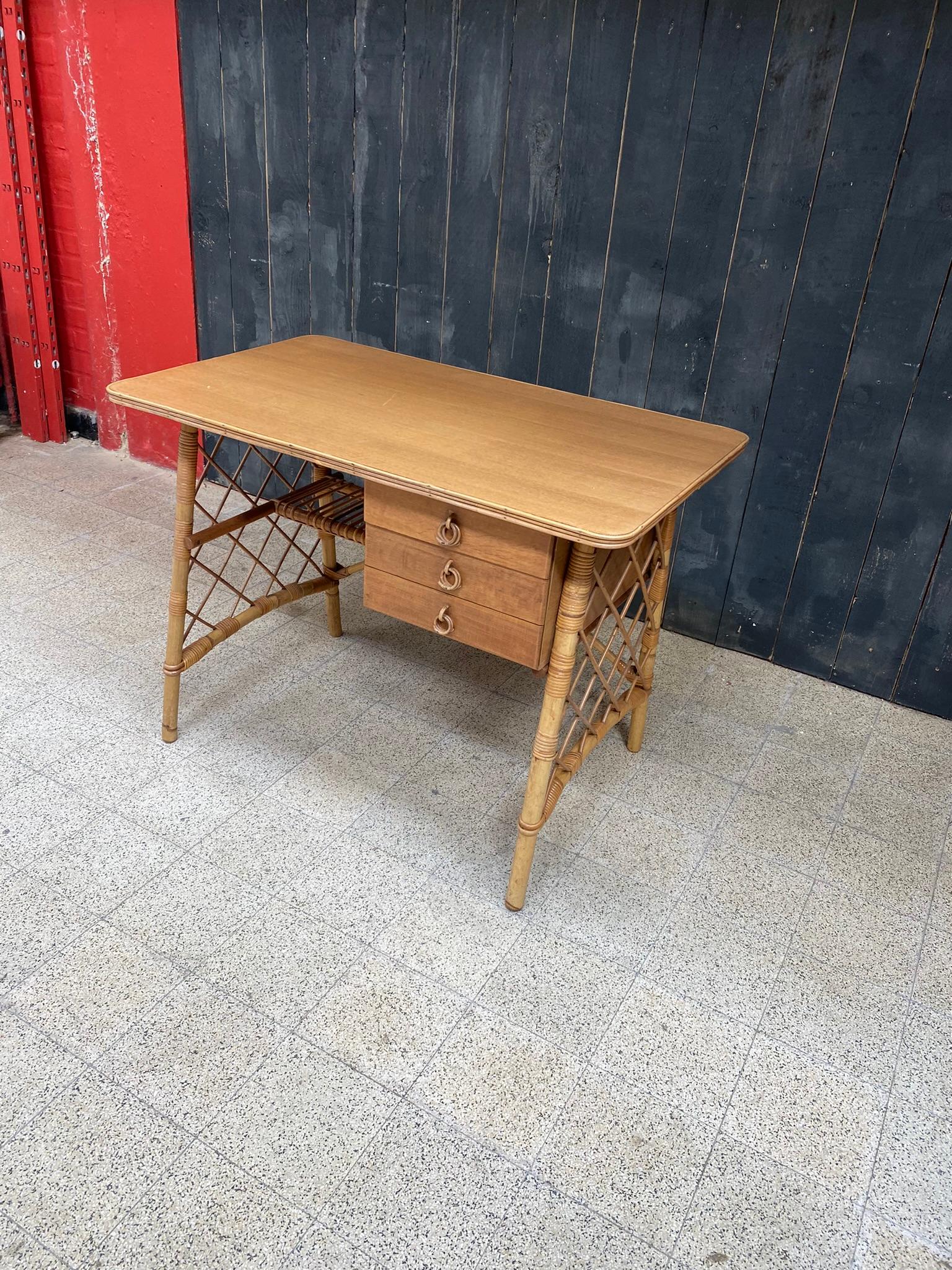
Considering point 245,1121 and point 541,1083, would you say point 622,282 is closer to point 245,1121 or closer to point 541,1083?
point 541,1083

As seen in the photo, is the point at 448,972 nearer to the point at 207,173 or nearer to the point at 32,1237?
the point at 32,1237

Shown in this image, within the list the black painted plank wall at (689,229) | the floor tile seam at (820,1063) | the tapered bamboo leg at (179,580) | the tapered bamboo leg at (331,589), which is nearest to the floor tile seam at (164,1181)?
the floor tile seam at (820,1063)

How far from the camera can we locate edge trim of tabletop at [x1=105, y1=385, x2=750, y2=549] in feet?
5.19

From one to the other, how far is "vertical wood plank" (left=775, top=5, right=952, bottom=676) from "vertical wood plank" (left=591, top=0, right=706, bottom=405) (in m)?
0.54

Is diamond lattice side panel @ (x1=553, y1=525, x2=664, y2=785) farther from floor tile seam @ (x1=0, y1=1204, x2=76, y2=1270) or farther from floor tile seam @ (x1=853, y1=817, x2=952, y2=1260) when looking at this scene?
floor tile seam @ (x1=0, y1=1204, x2=76, y2=1270)

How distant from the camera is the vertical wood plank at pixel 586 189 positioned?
250 centimetres

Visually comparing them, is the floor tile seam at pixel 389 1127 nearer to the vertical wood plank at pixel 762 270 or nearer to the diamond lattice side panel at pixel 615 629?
the diamond lattice side panel at pixel 615 629

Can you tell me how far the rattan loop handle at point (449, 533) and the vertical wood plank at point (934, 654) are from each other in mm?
1455

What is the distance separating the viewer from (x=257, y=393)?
6.98 feet

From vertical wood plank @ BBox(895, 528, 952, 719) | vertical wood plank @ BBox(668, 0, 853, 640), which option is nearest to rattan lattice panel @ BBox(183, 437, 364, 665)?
vertical wood plank @ BBox(668, 0, 853, 640)

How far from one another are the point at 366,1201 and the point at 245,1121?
9.4 inches

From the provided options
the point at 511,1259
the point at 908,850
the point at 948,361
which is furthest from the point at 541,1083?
the point at 948,361

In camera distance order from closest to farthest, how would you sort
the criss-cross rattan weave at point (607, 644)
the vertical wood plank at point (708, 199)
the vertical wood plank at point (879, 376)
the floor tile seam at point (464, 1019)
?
the floor tile seam at point (464, 1019) → the criss-cross rattan weave at point (607, 644) → the vertical wood plank at point (879, 376) → the vertical wood plank at point (708, 199)

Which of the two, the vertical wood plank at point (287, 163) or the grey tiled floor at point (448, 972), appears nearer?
the grey tiled floor at point (448, 972)
